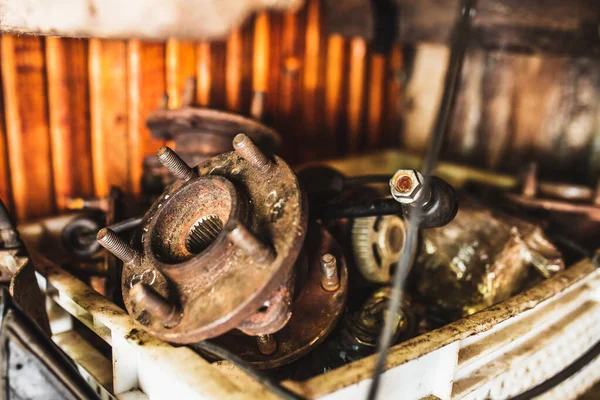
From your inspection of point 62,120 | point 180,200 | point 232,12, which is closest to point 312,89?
point 232,12

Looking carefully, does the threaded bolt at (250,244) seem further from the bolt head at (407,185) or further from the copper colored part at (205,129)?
the copper colored part at (205,129)

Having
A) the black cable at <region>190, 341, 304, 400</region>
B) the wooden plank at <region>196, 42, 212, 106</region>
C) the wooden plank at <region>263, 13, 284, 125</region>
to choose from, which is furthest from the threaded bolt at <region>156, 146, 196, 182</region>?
the wooden plank at <region>263, 13, 284, 125</region>

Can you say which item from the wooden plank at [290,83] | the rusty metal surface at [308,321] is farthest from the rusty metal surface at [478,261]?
the wooden plank at [290,83]

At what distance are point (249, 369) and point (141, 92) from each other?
214 centimetres

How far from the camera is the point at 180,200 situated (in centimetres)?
197

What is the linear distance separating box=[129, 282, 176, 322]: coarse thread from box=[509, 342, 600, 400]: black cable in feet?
4.50

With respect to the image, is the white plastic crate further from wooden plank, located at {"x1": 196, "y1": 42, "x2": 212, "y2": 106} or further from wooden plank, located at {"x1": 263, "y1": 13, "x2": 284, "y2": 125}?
wooden plank, located at {"x1": 263, "y1": 13, "x2": 284, "y2": 125}

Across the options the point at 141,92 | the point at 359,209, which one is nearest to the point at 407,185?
the point at 359,209

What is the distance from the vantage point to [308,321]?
1.96m

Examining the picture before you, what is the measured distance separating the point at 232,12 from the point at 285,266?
2209 millimetres

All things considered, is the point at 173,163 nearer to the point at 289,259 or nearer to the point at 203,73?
the point at 289,259

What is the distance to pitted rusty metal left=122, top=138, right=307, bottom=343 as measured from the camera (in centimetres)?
163

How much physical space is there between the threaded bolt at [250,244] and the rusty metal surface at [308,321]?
1.35 feet

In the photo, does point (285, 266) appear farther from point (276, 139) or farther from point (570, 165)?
point (570, 165)
